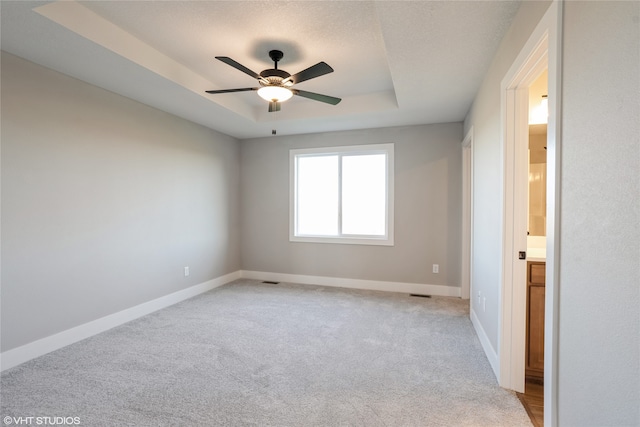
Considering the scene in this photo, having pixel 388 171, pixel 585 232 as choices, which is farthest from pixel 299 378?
pixel 388 171

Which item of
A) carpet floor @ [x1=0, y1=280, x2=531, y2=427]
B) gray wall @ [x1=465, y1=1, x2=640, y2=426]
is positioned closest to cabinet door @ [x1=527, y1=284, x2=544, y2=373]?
carpet floor @ [x1=0, y1=280, x2=531, y2=427]

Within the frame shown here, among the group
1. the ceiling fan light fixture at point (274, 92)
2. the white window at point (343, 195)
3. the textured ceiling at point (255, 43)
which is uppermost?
the textured ceiling at point (255, 43)

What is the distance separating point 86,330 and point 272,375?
1962 millimetres

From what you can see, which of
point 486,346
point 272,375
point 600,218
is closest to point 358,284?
point 486,346

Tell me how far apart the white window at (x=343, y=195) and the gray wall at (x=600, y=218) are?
334cm

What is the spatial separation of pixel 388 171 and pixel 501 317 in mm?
2720

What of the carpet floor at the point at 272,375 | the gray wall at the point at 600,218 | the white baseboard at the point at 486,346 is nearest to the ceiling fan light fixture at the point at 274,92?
the gray wall at the point at 600,218

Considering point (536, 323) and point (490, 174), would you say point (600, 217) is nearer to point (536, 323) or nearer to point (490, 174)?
point (536, 323)

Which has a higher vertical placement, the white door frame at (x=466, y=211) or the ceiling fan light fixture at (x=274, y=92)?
the ceiling fan light fixture at (x=274, y=92)

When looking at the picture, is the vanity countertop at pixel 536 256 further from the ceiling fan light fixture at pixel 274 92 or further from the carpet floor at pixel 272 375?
the ceiling fan light fixture at pixel 274 92

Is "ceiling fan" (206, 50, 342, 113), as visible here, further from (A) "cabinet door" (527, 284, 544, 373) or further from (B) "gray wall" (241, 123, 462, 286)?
(A) "cabinet door" (527, 284, 544, 373)

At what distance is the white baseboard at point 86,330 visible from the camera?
2398 millimetres

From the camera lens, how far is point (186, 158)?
13.6ft

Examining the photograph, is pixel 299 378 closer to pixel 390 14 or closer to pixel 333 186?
pixel 390 14
